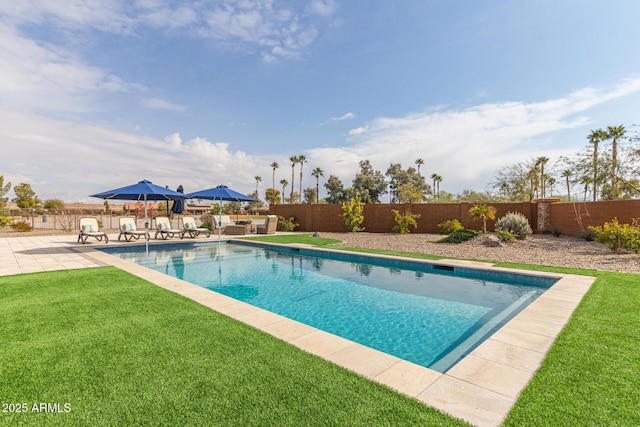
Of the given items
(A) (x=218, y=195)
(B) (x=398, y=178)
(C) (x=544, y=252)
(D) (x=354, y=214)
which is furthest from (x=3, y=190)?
(C) (x=544, y=252)

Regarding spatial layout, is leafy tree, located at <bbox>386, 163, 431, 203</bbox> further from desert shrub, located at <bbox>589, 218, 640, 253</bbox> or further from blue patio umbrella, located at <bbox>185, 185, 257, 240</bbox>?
desert shrub, located at <bbox>589, 218, 640, 253</bbox>

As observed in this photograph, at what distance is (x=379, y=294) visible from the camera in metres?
6.57

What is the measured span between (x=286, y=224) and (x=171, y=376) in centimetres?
1769

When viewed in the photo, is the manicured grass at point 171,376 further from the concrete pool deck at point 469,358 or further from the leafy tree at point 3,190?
the leafy tree at point 3,190

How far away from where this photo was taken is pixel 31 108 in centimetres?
1170

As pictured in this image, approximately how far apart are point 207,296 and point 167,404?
3041mm

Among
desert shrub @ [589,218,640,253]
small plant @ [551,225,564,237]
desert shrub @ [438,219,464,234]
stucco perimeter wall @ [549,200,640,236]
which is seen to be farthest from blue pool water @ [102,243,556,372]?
small plant @ [551,225,564,237]

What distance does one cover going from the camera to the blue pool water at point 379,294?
14.5 ft

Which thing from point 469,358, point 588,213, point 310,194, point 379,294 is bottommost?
point 379,294

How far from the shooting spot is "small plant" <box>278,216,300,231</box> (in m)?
20.2

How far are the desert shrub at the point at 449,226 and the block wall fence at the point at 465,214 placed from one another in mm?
769

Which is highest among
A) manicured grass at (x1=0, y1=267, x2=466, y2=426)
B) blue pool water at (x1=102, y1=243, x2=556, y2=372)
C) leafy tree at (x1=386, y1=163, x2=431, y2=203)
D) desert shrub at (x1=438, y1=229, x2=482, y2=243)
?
leafy tree at (x1=386, y1=163, x2=431, y2=203)

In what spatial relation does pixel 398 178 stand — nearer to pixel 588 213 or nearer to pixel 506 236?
pixel 588 213

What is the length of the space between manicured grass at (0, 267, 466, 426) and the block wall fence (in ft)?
49.3
